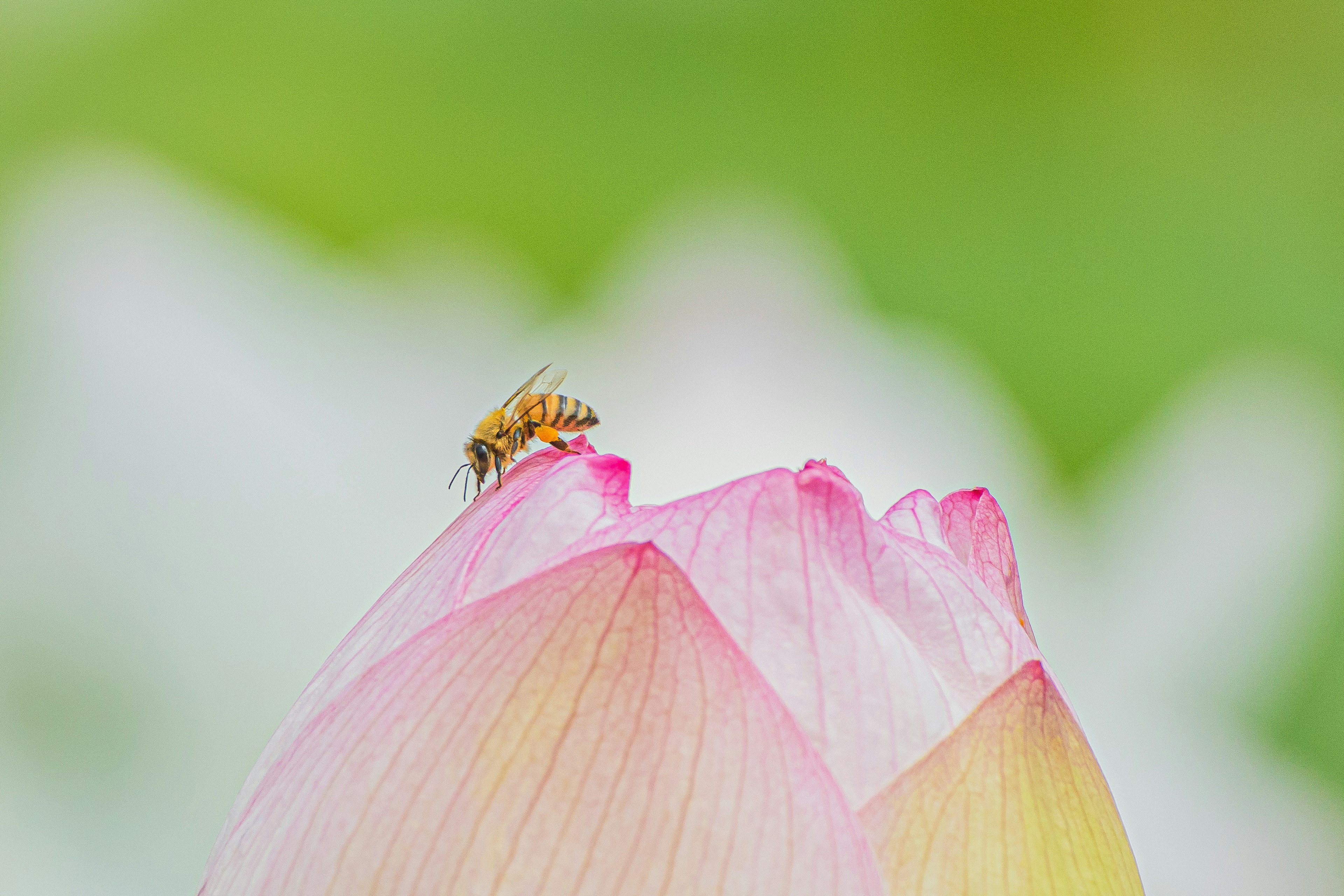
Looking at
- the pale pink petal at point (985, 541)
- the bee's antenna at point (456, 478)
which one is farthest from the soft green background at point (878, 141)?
the pale pink petal at point (985, 541)

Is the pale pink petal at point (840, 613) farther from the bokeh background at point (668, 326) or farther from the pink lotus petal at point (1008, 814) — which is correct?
the bokeh background at point (668, 326)

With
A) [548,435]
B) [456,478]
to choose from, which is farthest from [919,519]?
[456,478]

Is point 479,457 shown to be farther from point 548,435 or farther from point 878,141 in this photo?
point 878,141

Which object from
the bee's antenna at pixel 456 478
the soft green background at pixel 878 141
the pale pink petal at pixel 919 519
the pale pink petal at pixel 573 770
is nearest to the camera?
the pale pink petal at pixel 573 770

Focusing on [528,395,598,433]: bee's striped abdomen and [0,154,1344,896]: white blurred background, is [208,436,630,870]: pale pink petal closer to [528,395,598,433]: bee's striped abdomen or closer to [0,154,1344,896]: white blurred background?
[528,395,598,433]: bee's striped abdomen

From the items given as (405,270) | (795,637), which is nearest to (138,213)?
(405,270)

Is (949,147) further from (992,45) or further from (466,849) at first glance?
(466,849)
